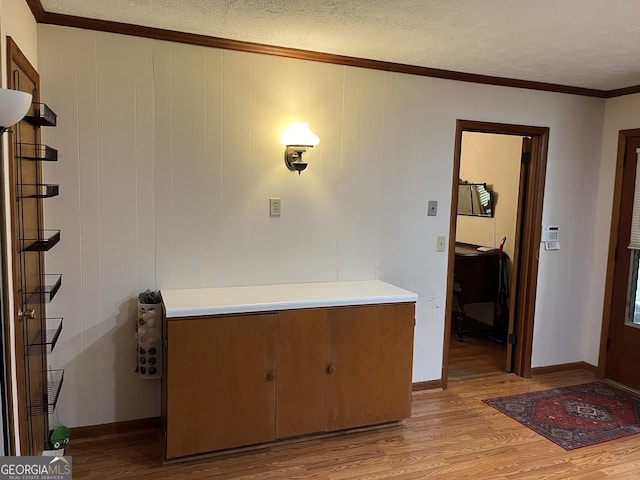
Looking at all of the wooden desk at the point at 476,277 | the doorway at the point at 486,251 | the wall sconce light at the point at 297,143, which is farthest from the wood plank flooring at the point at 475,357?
the wall sconce light at the point at 297,143

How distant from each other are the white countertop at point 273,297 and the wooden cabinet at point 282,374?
42mm

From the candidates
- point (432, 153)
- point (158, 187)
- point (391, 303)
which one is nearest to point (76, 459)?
point (158, 187)

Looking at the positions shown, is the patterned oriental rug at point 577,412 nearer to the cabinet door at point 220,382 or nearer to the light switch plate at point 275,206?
the cabinet door at point 220,382

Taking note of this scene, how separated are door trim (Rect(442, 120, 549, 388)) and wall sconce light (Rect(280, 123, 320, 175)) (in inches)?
47.0

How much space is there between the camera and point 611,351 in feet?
13.3

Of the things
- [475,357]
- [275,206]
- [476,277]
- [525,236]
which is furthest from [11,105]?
[476,277]

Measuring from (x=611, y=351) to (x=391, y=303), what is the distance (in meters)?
2.23

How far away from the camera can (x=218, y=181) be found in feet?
9.89

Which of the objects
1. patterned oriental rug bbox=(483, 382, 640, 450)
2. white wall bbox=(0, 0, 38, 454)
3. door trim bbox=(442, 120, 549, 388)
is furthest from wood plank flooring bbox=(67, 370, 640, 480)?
white wall bbox=(0, 0, 38, 454)

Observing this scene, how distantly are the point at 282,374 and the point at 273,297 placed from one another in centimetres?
43

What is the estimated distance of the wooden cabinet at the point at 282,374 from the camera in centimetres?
264

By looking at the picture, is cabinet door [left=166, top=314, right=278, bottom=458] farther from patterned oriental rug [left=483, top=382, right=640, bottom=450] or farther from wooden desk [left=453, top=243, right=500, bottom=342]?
wooden desk [left=453, top=243, right=500, bottom=342]

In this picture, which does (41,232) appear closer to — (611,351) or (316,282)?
(316,282)

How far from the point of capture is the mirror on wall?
513 cm
